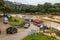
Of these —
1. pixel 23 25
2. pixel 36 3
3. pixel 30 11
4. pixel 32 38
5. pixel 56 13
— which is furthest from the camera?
pixel 36 3

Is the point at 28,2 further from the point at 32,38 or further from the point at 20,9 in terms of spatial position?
the point at 32,38

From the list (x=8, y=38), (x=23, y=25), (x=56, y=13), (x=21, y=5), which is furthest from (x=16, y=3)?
(x=8, y=38)

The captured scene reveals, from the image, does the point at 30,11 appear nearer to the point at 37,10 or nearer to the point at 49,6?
the point at 37,10

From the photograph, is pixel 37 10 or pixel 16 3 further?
pixel 16 3

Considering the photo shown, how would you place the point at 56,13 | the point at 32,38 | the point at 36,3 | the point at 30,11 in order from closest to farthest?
1. the point at 32,38
2. the point at 56,13
3. the point at 30,11
4. the point at 36,3

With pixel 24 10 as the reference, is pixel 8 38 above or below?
above

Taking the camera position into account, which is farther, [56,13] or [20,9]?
[20,9]

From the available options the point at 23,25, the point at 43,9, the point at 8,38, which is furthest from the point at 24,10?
the point at 8,38

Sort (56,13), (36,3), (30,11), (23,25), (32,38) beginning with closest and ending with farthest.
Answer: (32,38)
(23,25)
(56,13)
(30,11)
(36,3)

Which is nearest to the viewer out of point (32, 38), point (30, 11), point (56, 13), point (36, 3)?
point (32, 38)
